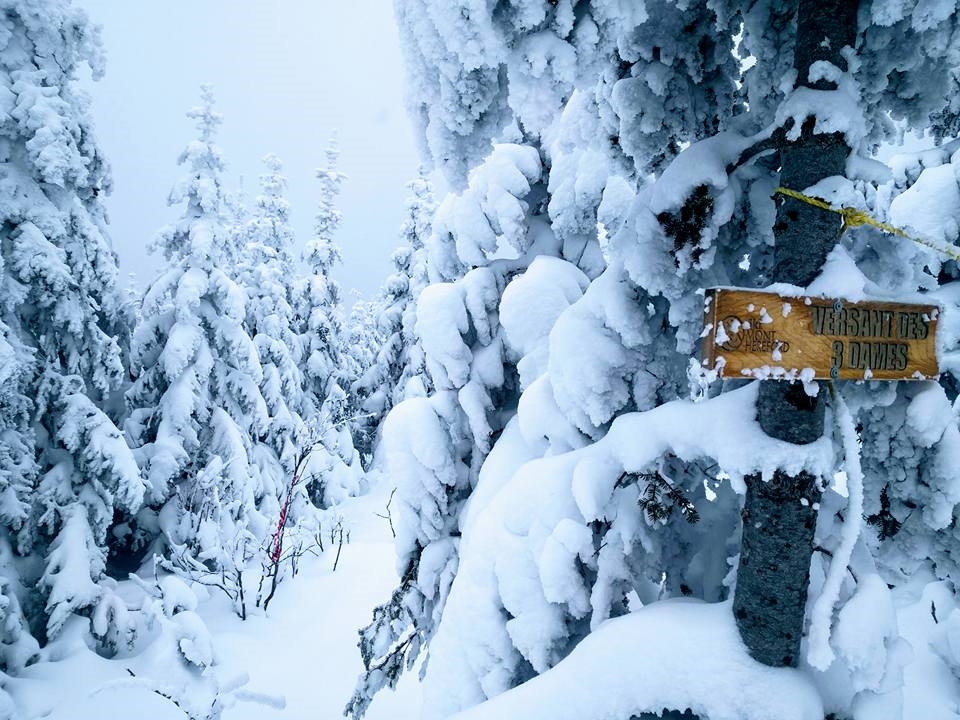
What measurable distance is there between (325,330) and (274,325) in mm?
5586

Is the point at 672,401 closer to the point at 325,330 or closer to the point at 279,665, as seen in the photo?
the point at 279,665

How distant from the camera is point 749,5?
9.30 feet

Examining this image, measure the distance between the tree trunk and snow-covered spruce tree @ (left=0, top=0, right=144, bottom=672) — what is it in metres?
10.3

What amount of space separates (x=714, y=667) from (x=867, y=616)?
624mm

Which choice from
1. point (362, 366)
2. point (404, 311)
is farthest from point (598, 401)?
point (362, 366)

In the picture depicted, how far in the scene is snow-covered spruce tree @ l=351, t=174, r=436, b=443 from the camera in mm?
24266

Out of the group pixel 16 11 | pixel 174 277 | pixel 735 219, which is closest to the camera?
pixel 735 219

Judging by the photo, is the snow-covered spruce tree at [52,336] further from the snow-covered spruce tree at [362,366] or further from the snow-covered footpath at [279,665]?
the snow-covered spruce tree at [362,366]

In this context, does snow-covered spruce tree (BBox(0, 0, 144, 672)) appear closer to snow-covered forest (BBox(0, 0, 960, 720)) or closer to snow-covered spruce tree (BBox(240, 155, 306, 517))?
snow-covered forest (BBox(0, 0, 960, 720))

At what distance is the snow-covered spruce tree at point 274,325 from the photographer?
60.7 ft

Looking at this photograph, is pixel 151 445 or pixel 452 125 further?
pixel 151 445

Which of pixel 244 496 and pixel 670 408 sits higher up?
pixel 670 408

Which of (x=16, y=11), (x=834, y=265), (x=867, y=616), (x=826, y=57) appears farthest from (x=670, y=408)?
(x=16, y=11)

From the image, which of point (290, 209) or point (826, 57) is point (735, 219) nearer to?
point (826, 57)
